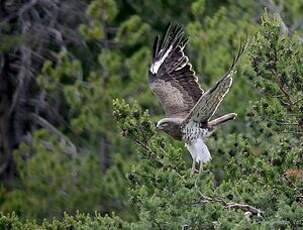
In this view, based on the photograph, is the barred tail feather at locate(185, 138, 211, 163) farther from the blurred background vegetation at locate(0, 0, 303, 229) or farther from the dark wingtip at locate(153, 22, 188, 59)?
the dark wingtip at locate(153, 22, 188, 59)

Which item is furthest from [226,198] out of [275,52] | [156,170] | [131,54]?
[131,54]

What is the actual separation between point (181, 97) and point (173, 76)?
358mm

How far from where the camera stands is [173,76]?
972 cm

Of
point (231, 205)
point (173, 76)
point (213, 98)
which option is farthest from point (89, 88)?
point (231, 205)

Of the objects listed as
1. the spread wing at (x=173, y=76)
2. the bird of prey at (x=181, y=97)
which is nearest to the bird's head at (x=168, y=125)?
the bird of prey at (x=181, y=97)

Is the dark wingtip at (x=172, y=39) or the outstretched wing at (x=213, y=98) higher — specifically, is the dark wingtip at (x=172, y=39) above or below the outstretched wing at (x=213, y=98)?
above

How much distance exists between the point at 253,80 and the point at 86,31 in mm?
5671

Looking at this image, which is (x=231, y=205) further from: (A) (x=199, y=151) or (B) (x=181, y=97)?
(B) (x=181, y=97)

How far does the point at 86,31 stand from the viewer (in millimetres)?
13828

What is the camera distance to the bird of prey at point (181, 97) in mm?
8430

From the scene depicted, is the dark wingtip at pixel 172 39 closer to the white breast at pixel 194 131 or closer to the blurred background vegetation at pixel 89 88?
the blurred background vegetation at pixel 89 88

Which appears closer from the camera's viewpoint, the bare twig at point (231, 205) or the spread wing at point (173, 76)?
the bare twig at point (231, 205)

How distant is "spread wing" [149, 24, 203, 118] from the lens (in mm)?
9383

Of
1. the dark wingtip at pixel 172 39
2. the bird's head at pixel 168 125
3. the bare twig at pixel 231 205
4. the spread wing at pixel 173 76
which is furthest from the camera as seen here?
the dark wingtip at pixel 172 39
